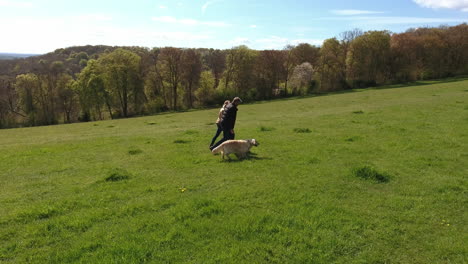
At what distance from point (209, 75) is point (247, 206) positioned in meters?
56.8

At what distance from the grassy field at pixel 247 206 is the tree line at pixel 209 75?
148 ft

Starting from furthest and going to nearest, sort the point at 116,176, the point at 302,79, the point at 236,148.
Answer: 1. the point at 302,79
2. the point at 236,148
3. the point at 116,176

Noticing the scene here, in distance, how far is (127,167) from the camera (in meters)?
11.7

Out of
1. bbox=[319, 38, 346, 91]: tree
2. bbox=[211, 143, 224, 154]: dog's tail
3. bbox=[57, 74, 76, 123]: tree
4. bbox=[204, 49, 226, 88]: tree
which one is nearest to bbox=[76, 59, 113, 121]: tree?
bbox=[57, 74, 76, 123]: tree

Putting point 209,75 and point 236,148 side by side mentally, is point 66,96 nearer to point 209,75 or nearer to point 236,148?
point 209,75

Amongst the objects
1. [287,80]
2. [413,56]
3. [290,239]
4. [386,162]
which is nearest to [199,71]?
[287,80]

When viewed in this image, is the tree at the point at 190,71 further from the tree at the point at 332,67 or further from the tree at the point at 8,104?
the tree at the point at 8,104

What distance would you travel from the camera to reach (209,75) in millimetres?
62125

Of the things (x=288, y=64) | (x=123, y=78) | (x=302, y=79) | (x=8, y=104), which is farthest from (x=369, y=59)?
(x=8, y=104)

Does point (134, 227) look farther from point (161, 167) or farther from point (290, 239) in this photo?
point (161, 167)

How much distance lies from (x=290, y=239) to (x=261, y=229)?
27.6 inches

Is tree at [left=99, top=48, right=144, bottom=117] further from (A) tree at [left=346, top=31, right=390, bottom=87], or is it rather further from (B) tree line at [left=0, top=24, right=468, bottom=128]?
(A) tree at [left=346, top=31, right=390, bottom=87]

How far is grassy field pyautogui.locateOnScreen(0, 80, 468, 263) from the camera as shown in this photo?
5.66 m

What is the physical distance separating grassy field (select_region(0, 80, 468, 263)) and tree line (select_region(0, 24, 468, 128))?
1778 inches
